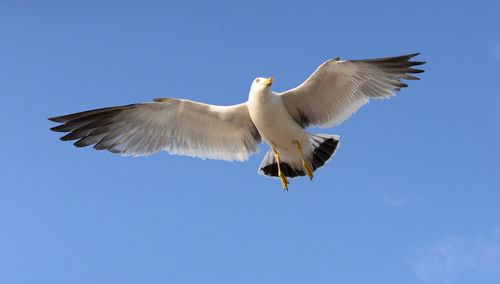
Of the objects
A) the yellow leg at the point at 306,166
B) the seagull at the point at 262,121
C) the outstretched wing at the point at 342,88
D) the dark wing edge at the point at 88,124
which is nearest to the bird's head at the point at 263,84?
the seagull at the point at 262,121

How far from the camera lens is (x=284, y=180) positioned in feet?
42.0

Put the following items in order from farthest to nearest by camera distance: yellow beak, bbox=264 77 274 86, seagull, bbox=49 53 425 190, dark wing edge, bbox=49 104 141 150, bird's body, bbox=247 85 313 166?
dark wing edge, bbox=49 104 141 150 → seagull, bbox=49 53 425 190 → bird's body, bbox=247 85 313 166 → yellow beak, bbox=264 77 274 86

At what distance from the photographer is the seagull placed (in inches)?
491

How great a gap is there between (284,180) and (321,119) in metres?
1.45

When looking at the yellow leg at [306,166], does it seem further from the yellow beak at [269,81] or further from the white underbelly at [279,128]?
the yellow beak at [269,81]

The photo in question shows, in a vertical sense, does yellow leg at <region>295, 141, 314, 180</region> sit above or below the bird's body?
below

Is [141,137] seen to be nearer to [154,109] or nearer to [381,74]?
[154,109]

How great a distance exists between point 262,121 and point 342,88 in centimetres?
171

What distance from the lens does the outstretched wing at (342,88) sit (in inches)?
491

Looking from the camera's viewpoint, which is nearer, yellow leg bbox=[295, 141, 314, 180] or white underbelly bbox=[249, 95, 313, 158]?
white underbelly bbox=[249, 95, 313, 158]

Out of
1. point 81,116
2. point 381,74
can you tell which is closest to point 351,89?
point 381,74

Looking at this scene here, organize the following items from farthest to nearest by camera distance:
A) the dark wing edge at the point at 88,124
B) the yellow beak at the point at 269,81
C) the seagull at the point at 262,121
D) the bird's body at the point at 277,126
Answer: the dark wing edge at the point at 88,124
the seagull at the point at 262,121
the bird's body at the point at 277,126
the yellow beak at the point at 269,81

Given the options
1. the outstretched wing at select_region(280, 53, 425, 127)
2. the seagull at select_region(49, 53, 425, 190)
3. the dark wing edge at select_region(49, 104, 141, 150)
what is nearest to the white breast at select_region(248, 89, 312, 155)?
the seagull at select_region(49, 53, 425, 190)

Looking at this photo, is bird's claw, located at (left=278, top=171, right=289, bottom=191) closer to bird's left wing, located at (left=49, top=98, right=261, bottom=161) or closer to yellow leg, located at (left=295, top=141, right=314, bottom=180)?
yellow leg, located at (left=295, top=141, right=314, bottom=180)
